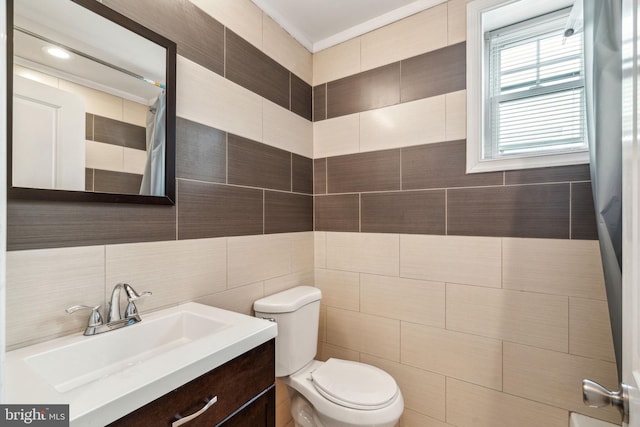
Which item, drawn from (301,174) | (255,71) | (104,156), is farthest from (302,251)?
(104,156)

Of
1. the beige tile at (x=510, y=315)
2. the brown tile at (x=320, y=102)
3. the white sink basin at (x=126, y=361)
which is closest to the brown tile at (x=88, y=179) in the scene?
the white sink basin at (x=126, y=361)

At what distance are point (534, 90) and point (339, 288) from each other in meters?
1.51

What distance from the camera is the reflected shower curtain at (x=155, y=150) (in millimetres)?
1130

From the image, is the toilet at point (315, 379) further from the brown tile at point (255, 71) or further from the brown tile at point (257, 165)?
the brown tile at point (255, 71)

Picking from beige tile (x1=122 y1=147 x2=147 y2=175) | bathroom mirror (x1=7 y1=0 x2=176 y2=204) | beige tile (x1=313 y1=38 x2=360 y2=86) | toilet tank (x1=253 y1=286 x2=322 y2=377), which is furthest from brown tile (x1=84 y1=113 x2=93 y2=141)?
beige tile (x1=313 y1=38 x2=360 y2=86)

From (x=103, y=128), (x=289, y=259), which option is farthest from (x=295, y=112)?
(x=103, y=128)

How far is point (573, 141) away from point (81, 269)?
6.76ft

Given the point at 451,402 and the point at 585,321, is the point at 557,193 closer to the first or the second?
the point at 585,321

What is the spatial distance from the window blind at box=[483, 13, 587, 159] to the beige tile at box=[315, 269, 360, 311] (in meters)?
1.04

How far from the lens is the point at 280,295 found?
5.35 ft

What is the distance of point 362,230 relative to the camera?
1.85 meters

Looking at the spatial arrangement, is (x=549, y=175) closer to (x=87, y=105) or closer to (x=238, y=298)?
(x=238, y=298)

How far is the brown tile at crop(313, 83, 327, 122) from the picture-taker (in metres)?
2.02

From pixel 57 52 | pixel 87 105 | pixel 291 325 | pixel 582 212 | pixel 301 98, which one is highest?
pixel 301 98
